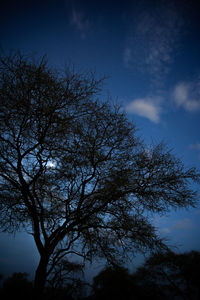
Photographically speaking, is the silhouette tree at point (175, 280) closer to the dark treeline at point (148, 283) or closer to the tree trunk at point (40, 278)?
the dark treeline at point (148, 283)

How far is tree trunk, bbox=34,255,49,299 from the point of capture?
13.1 feet

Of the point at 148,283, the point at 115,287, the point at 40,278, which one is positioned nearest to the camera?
the point at 40,278

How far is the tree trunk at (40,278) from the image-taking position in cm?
400

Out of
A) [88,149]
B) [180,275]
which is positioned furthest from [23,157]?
[180,275]

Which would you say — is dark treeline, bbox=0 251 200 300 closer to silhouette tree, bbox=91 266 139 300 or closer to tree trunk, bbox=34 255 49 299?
silhouette tree, bbox=91 266 139 300

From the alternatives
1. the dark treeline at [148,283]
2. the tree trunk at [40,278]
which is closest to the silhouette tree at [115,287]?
the dark treeline at [148,283]

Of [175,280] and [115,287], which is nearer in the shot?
[115,287]

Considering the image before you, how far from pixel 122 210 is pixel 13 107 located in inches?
161

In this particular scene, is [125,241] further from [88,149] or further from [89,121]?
[89,121]

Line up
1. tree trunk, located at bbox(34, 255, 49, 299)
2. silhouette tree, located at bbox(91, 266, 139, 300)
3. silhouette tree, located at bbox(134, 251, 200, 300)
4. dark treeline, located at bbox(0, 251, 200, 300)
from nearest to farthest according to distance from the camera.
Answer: tree trunk, located at bbox(34, 255, 49, 299) → dark treeline, located at bbox(0, 251, 200, 300) → silhouette tree, located at bbox(91, 266, 139, 300) → silhouette tree, located at bbox(134, 251, 200, 300)

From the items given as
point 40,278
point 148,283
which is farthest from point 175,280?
point 40,278

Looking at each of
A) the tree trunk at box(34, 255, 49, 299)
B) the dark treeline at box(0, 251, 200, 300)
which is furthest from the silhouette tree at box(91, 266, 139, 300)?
the tree trunk at box(34, 255, 49, 299)

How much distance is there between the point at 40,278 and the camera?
4.25 metres

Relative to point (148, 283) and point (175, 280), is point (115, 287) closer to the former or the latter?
point (148, 283)
